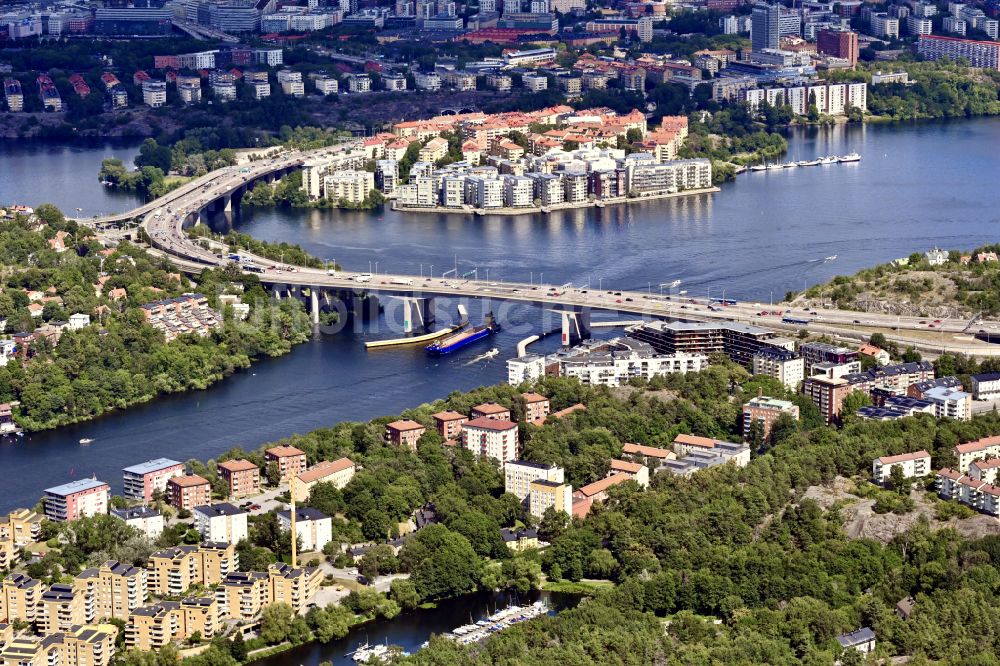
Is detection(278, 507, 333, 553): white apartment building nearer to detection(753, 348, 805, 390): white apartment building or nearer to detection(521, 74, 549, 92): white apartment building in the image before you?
detection(753, 348, 805, 390): white apartment building

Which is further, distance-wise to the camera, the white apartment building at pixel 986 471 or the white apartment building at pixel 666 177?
the white apartment building at pixel 666 177

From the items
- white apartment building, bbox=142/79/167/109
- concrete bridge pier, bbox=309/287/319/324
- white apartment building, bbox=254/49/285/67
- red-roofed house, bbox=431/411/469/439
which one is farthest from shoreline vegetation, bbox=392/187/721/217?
white apartment building, bbox=254/49/285/67

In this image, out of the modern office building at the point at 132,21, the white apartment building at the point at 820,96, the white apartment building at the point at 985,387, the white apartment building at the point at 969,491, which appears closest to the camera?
the white apartment building at the point at 969,491

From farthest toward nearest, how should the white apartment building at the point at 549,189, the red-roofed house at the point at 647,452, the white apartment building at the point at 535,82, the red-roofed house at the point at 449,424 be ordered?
the white apartment building at the point at 535,82
the white apartment building at the point at 549,189
the red-roofed house at the point at 449,424
the red-roofed house at the point at 647,452

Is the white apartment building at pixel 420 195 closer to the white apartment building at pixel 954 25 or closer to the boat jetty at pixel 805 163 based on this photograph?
the boat jetty at pixel 805 163

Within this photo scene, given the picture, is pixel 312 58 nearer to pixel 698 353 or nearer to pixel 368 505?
pixel 698 353

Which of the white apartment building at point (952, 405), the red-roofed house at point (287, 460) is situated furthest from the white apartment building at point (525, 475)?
the white apartment building at point (952, 405)

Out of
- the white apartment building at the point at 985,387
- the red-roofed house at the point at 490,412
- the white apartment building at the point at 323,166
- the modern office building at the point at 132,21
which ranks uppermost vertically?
the modern office building at the point at 132,21

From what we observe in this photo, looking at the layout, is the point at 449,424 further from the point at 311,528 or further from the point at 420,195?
the point at 420,195
